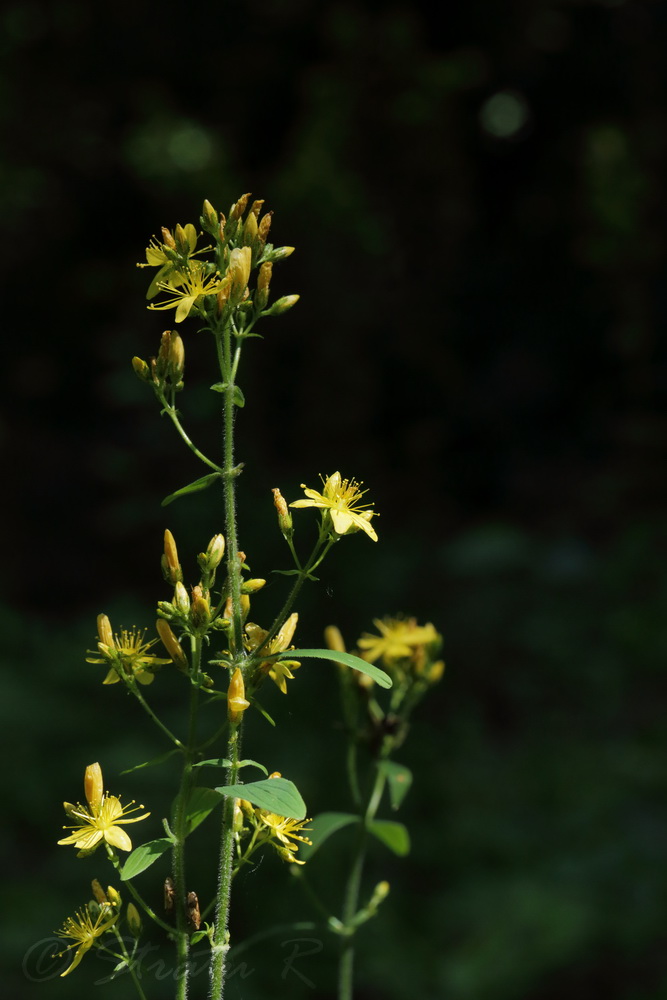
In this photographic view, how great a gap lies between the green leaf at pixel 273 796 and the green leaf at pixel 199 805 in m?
0.03

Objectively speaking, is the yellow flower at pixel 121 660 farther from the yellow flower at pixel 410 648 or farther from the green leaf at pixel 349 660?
the yellow flower at pixel 410 648

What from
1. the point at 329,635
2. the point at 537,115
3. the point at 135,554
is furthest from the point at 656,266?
the point at 329,635

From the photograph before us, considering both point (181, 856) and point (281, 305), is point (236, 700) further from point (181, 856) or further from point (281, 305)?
point (281, 305)

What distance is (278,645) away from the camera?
94cm

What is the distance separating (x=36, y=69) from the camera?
6.49 meters

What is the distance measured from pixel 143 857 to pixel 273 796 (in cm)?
12

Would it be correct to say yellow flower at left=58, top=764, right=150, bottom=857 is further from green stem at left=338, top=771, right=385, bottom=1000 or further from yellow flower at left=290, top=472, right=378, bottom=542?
green stem at left=338, top=771, right=385, bottom=1000

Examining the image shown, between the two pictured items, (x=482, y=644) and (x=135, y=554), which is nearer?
(x=482, y=644)

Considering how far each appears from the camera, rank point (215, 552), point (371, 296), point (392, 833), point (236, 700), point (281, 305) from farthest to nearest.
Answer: point (371, 296)
point (392, 833)
point (281, 305)
point (215, 552)
point (236, 700)

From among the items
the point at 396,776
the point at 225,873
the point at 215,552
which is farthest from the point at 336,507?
the point at 396,776

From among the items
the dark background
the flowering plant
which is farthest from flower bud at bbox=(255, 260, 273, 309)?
the dark background

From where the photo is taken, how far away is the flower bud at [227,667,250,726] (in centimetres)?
80

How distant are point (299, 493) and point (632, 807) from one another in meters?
2.13

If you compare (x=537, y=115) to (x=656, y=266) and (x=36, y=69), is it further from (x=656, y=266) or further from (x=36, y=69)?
(x=36, y=69)
